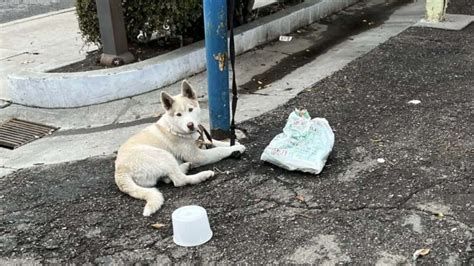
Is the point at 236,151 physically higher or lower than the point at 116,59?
lower

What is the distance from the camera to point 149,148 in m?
4.00

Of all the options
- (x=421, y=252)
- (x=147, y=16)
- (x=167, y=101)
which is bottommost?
(x=421, y=252)

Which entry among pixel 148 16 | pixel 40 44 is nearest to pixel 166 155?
pixel 148 16

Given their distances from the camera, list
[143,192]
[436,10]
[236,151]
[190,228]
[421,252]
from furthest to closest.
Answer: [436,10] < [236,151] < [143,192] < [190,228] < [421,252]

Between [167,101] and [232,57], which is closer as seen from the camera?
[167,101]

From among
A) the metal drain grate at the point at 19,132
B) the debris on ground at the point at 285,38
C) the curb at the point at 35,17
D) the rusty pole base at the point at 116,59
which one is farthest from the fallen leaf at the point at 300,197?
the curb at the point at 35,17

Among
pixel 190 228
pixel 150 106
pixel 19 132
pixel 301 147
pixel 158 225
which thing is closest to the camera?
pixel 190 228

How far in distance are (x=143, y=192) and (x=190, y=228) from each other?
0.64 metres

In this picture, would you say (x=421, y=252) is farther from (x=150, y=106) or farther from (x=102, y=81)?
(x=102, y=81)

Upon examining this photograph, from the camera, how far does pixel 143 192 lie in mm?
3824

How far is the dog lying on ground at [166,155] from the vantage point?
3.89 m

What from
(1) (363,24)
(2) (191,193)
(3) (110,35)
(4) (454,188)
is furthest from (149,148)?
(1) (363,24)

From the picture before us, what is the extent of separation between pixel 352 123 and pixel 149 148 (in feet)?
6.18

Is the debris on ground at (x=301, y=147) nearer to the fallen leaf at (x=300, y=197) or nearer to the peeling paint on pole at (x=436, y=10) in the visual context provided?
the fallen leaf at (x=300, y=197)
